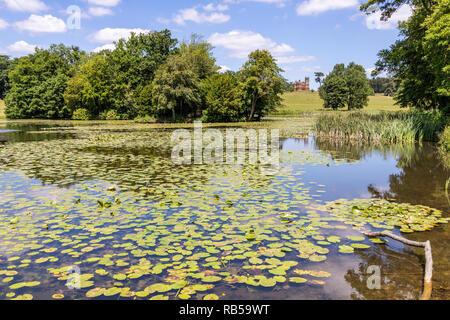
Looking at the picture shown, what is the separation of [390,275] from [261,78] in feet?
149

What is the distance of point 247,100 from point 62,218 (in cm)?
4451

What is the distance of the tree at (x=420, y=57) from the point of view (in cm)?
1741

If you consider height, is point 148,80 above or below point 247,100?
above

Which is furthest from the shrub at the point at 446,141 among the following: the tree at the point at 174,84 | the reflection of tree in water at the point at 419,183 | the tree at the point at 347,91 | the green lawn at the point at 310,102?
the green lawn at the point at 310,102

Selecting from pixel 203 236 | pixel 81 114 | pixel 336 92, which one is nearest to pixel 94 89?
pixel 81 114

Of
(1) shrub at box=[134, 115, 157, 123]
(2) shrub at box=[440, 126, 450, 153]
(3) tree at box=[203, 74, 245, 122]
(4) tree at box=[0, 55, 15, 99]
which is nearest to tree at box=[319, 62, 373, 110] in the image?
(3) tree at box=[203, 74, 245, 122]

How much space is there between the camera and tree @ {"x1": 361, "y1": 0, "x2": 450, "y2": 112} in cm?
1741

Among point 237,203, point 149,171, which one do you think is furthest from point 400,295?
point 149,171

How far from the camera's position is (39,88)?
60281 millimetres

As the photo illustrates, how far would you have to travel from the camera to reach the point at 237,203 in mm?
7352

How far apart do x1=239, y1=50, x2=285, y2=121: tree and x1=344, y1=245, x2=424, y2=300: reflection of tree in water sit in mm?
43058

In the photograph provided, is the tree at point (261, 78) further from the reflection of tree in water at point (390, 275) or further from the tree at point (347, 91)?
the reflection of tree in water at point (390, 275)

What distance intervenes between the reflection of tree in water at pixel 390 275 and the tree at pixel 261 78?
43058 millimetres
